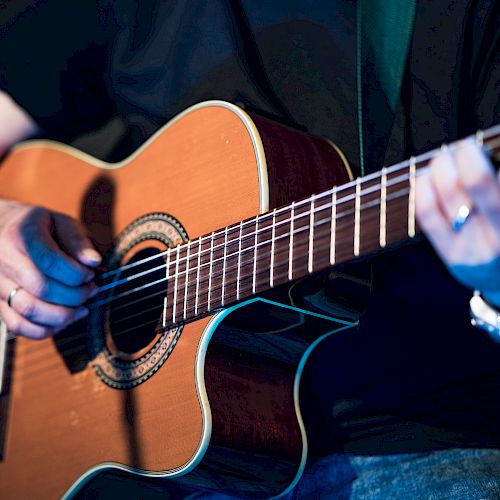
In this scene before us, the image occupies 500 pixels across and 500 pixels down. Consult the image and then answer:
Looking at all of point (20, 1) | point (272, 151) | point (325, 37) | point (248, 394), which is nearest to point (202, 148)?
point (272, 151)

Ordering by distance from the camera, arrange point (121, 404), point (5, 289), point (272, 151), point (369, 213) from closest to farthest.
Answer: point (369, 213)
point (272, 151)
point (121, 404)
point (5, 289)

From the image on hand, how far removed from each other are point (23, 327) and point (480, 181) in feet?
2.81

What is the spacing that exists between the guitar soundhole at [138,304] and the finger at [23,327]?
13cm

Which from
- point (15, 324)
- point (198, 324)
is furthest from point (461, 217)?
point (15, 324)

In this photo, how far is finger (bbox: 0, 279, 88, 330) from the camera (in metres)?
1.15

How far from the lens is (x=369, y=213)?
761 mm

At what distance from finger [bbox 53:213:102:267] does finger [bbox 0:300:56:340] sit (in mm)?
140

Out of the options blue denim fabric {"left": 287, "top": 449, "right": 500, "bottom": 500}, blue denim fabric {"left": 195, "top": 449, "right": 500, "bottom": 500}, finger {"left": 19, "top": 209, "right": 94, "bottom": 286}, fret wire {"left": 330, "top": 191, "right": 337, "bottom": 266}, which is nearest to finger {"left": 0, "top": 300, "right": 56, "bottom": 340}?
finger {"left": 19, "top": 209, "right": 94, "bottom": 286}

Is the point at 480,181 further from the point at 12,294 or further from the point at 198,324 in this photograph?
the point at 12,294

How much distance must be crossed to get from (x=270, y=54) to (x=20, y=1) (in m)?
0.61

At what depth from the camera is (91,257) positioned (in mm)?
1166

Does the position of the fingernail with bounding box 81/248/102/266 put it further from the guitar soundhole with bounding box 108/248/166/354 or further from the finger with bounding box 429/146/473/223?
the finger with bounding box 429/146/473/223

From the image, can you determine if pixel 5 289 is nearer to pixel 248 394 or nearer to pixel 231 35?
pixel 248 394

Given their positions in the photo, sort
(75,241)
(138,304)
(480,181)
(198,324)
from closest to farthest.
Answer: (480,181), (198,324), (138,304), (75,241)
